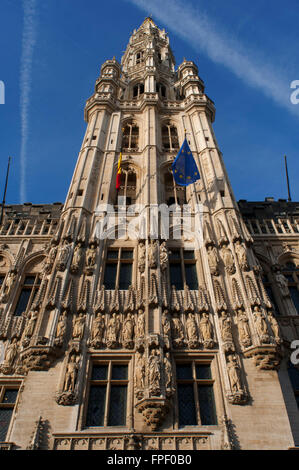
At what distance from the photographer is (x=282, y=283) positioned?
1933cm

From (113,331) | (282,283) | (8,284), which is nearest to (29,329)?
(113,331)

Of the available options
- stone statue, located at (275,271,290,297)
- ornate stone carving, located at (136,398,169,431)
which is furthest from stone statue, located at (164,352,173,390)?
stone statue, located at (275,271,290,297)

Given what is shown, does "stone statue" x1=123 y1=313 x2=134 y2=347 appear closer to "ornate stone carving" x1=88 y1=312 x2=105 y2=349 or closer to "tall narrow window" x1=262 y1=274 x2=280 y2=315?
"ornate stone carving" x1=88 y1=312 x2=105 y2=349

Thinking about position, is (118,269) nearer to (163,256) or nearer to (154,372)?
(163,256)

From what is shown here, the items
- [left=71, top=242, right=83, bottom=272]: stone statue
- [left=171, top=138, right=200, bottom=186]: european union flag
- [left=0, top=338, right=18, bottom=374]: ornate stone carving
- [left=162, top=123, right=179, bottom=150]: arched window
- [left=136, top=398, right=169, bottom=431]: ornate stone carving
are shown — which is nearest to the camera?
[left=136, top=398, right=169, bottom=431]: ornate stone carving

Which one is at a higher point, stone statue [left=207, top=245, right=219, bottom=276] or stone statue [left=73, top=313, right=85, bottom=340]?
stone statue [left=207, top=245, right=219, bottom=276]

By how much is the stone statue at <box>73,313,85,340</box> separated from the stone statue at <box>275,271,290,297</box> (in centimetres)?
1000

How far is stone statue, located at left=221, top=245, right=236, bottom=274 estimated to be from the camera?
1672 cm

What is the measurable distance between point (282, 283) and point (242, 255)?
3814mm

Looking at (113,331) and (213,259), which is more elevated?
(213,259)

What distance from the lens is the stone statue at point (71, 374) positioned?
12.8 metres

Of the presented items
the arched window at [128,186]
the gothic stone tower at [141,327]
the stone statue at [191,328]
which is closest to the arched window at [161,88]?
the arched window at [128,186]

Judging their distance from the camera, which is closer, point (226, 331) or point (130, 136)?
point (226, 331)

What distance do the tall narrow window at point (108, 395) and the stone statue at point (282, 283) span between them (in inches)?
358
